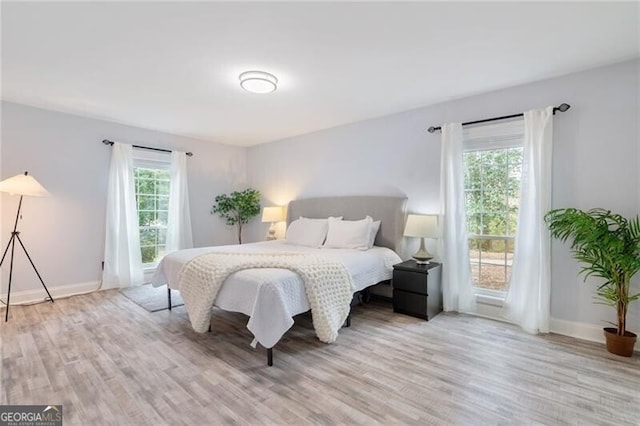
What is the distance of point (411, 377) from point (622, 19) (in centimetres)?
284

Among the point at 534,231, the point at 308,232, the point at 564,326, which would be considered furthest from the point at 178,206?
the point at 564,326

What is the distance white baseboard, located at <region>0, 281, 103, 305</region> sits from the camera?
3697 millimetres

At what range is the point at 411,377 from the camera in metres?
2.13

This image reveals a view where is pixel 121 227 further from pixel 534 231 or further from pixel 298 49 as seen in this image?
pixel 534 231

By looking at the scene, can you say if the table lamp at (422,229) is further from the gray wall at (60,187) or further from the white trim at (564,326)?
the gray wall at (60,187)

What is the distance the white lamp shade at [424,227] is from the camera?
3328 mm

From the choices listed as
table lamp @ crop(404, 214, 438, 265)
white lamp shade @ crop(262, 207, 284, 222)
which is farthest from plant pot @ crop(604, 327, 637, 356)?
white lamp shade @ crop(262, 207, 284, 222)

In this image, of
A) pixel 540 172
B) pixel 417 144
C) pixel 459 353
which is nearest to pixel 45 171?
pixel 417 144

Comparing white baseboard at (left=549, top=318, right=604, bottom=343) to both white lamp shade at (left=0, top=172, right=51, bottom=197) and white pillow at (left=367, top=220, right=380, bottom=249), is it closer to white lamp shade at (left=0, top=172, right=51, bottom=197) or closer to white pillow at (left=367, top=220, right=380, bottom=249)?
white pillow at (left=367, top=220, right=380, bottom=249)

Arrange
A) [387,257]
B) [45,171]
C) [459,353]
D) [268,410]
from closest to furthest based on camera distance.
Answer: [268,410]
[459,353]
[387,257]
[45,171]

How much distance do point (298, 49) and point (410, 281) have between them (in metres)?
2.54

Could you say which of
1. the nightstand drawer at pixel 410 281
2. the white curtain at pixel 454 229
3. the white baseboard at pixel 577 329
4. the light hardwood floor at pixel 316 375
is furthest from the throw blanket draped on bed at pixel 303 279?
the white baseboard at pixel 577 329

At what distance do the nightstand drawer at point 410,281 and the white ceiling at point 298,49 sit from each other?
6.56 ft

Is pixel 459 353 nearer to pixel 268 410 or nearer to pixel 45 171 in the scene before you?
pixel 268 410
